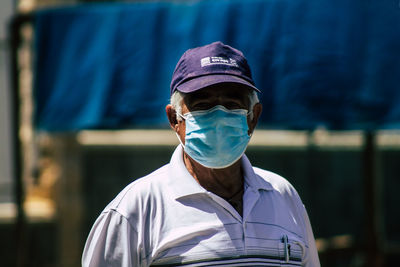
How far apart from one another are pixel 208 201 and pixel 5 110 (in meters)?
4.29

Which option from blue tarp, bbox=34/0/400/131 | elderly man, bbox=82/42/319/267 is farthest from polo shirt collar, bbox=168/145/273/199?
blue tarp, bbox=34/0/400/131

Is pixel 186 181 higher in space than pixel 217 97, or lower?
lower

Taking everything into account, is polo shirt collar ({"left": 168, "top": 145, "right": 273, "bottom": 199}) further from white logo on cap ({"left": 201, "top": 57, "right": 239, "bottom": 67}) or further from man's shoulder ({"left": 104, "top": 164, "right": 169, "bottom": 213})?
white logo on cap ({"left": 201, "top": 57, "right": 239, "bottom": 67})

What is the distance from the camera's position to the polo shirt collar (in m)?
2.10

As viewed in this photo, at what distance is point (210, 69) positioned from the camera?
6.92 ft

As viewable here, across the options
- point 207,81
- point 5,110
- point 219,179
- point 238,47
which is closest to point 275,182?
point 219,179

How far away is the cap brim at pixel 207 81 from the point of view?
6.80 ft

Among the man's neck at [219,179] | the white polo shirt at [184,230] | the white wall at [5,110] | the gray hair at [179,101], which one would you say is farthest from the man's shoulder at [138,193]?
the white wall at [5,110]

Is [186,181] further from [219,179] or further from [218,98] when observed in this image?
[218,98]

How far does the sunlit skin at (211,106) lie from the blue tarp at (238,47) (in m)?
2.03

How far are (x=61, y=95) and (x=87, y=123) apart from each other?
277mm

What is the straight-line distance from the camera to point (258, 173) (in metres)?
2.34

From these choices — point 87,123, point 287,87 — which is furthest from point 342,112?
point 87,123

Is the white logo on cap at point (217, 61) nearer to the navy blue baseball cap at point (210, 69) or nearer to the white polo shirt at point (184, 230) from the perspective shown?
the navy blue baseball cap at point (210, 69)
